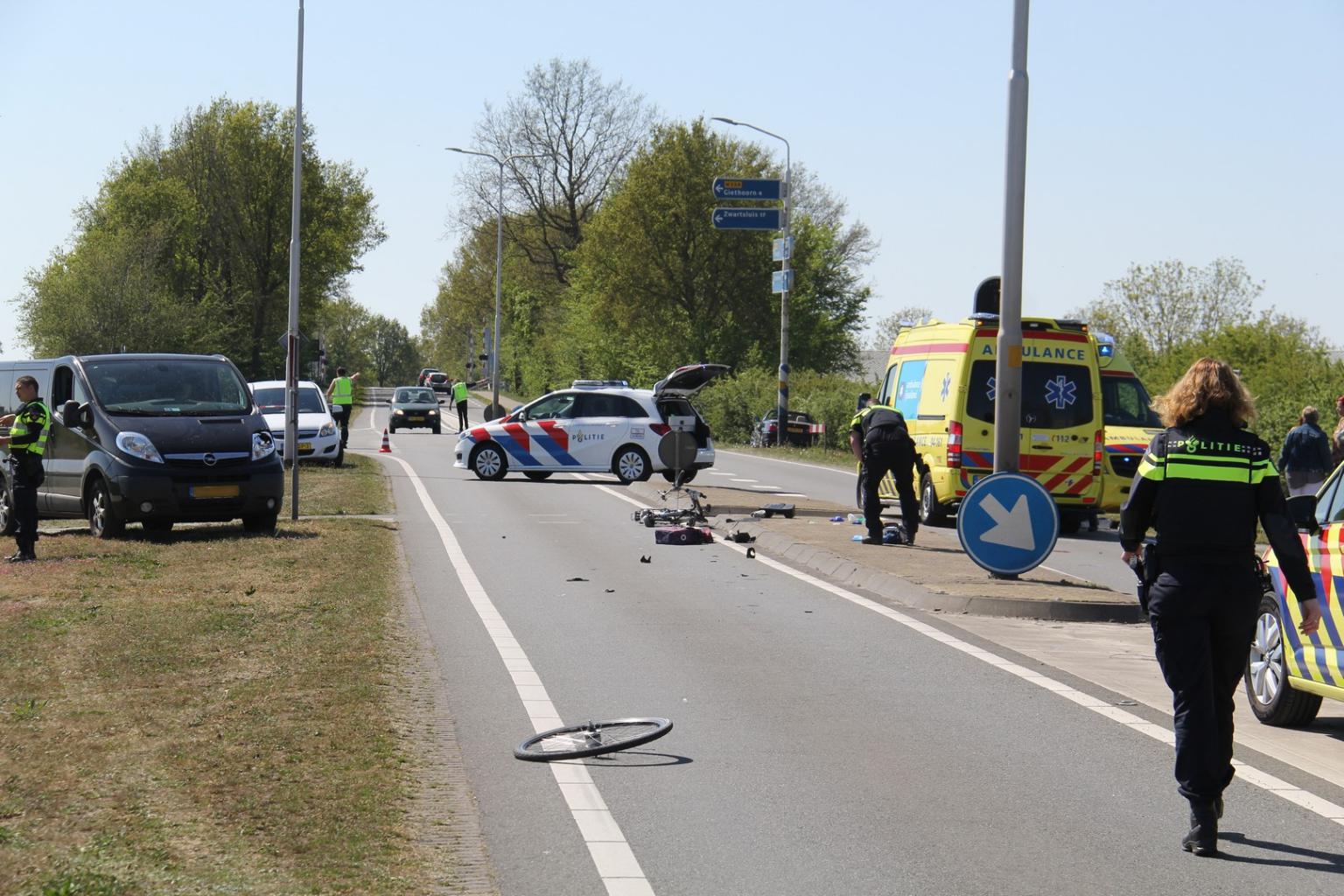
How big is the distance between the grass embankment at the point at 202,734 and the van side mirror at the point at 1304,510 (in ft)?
14.0

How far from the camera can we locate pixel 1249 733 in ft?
27.5

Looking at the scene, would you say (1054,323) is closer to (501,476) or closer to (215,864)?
(501,476)

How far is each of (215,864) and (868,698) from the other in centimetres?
454

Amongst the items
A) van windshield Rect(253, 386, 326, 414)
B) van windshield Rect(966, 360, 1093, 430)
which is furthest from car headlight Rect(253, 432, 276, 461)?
van windshield Rect(253, 386, 326, 414)

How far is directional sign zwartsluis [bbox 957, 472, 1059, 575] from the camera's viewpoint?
543 inches

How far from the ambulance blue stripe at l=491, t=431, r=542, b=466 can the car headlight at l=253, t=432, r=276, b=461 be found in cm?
1114

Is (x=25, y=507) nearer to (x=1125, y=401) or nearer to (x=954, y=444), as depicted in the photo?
(x=954, y=444)

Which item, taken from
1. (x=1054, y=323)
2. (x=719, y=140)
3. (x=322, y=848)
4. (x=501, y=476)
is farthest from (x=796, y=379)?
(x=322, y=848)

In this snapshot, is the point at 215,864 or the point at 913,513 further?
the point at 913,513

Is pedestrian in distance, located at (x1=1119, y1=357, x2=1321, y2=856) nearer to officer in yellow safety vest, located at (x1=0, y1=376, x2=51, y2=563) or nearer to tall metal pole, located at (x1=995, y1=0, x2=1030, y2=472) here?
tall metal pole, located at (x1=995, y1=0, x2=1030, y2=472)

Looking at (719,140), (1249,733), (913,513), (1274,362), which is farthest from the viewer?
(719,140)

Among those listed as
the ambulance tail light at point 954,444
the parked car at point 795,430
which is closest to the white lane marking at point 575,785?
the ambulance tail light at point 954,444

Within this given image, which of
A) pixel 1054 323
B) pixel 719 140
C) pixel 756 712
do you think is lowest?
pixel 756 712

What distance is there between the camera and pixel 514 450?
96.7 ft
